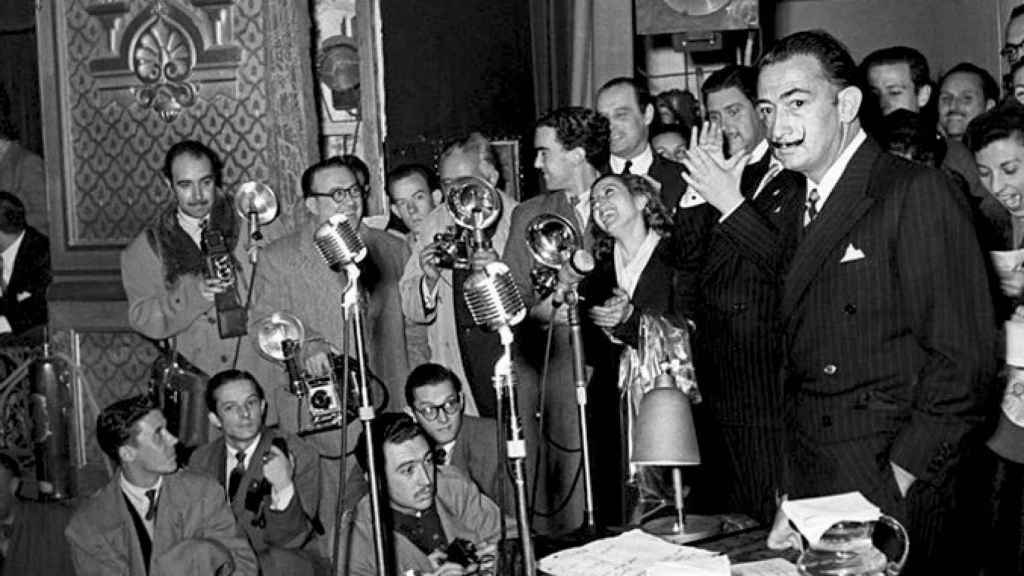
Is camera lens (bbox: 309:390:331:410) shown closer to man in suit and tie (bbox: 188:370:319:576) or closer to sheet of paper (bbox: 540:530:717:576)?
man in suit and tie (bbox: 188:370:319:576)

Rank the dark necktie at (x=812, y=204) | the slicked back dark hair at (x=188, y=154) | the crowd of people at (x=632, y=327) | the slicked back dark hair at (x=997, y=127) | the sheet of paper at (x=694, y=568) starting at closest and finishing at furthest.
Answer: the sheet of paper at (x=694, y=568) → the crowd of people at (x=632, y=327) → the dark necktie at (x=812, y=204) → the slicked back dark hair at (x=997, y=127) → the slicked back dark hair at (x=188, y=154)

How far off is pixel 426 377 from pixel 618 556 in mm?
1851

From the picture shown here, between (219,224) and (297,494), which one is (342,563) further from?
(219,224)

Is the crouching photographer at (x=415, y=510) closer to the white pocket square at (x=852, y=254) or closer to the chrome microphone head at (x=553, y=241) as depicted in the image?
the chrome microphone head at (x=553, y=241)

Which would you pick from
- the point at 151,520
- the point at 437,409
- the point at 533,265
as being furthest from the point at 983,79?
the point at 151,520

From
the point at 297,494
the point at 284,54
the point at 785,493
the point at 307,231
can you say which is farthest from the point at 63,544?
the point at 785,493

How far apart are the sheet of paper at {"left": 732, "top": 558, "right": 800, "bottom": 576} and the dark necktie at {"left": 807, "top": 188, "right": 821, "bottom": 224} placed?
2.27ft

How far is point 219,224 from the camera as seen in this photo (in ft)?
17.2

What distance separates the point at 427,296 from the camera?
491cm

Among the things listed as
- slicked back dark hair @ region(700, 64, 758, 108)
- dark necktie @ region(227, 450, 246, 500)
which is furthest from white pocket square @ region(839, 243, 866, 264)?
dark necktie @ region(227, 450, 246, 500)

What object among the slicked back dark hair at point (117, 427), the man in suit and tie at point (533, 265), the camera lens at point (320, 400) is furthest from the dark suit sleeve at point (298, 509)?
the man in suit and tie at point (533, 265)

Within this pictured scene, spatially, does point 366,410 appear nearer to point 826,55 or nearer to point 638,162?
point 826,55

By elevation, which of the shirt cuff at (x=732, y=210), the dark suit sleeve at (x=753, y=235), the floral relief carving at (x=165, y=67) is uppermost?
the floral relief carving at (x=165, y=67)

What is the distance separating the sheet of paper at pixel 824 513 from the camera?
2.37 m
